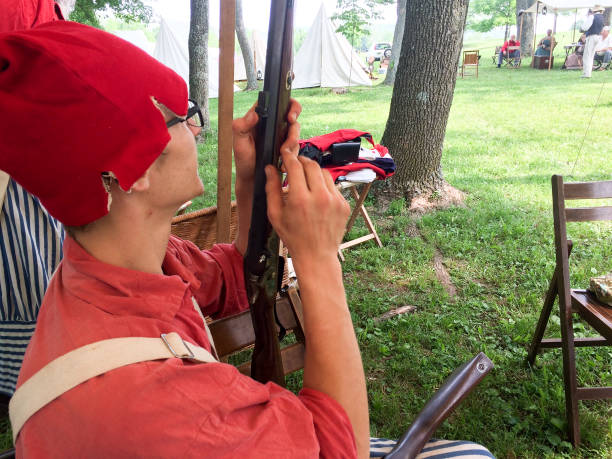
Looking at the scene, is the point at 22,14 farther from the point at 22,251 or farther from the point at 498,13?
the point at 498,13

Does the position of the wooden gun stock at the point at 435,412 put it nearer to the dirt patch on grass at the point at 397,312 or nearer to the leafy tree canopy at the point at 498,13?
the dirt patch on grass at the point at 397,312

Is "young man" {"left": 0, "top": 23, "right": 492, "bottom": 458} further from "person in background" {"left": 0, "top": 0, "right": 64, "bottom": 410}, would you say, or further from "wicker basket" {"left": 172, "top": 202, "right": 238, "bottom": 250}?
"wicker basket" {"left": 172, "top": 202, "right": 238, "bottom": 250}

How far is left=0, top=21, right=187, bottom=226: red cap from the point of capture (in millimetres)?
826

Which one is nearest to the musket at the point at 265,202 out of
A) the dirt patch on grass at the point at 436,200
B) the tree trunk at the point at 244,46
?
the dirt patch on grass at the point at 436,200

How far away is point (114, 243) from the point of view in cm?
105

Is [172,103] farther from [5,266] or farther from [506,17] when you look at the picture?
[506,17]

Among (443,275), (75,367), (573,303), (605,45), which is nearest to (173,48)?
(605,45)

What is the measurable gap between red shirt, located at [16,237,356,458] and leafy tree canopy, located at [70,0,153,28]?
509 inches

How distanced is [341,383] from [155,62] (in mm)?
823

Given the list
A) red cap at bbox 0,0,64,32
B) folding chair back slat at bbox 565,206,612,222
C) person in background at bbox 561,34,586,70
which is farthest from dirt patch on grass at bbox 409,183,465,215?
person in background at bbox 561,34,586,70

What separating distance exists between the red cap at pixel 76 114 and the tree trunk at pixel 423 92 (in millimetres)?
4710

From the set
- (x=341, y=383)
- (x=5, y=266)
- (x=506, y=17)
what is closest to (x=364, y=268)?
(x=5, y=266)

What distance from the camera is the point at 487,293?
3.97 m

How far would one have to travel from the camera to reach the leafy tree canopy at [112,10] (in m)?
12.1
